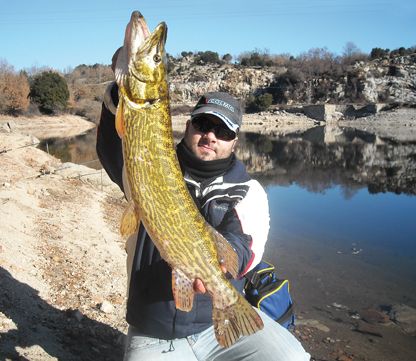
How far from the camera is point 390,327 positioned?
7.77 meters

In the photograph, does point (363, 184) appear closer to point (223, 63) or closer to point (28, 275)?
point (28, 275)

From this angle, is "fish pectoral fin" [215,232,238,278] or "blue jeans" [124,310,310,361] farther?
"blue jeans" [124,310,310,361]

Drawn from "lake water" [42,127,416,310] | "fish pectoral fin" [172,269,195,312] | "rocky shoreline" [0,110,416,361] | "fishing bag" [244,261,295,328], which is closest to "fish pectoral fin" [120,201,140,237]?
"fish pectoral fin" [172,269,195,312]

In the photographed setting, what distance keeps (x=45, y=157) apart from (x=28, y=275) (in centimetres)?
1229

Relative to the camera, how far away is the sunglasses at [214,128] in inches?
144

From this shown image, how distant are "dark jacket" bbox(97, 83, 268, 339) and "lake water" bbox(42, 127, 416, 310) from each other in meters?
5.46

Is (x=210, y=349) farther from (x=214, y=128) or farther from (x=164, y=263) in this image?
(x=214, y=128)

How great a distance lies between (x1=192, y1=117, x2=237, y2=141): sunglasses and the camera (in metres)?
3.66

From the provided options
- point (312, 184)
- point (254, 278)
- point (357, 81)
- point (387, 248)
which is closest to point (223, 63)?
point (357, 81)

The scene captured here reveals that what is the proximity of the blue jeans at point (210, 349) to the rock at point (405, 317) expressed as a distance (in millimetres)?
5339

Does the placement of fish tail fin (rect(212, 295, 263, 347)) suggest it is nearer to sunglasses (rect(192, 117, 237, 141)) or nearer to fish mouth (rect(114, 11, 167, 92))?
sunglasses (rect(192, 117, 237, 141))

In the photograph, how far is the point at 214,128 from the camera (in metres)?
3.66

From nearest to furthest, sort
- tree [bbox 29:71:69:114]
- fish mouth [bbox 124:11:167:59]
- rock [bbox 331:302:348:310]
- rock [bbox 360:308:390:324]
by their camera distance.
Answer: fish mouth [bbox 124:11:167:59] < rock [bbox 360:308:390:324] < rock [bbox 331:302:348:310] < tree [bbox 29:71:69:114]

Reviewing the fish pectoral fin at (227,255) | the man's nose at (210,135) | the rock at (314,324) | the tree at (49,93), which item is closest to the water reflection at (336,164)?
the rock at (314,324)
